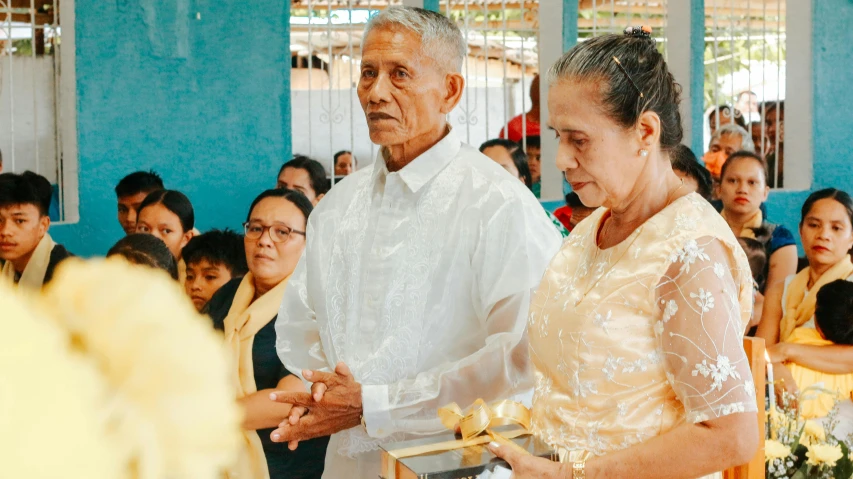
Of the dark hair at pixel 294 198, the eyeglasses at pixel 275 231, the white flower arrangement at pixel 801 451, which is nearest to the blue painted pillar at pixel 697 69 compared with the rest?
the dark hair at pixel 294 198

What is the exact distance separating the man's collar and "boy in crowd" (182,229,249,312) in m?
1.65

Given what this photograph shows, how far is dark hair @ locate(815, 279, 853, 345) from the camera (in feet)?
13.6

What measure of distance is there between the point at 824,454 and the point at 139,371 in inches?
80.1

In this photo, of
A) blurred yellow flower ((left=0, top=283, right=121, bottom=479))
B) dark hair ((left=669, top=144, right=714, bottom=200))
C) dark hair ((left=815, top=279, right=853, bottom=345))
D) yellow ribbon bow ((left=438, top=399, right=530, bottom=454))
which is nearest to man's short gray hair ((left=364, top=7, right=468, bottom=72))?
yellow ribbon bow ((left=438, top=399, right=530, bottom=454))

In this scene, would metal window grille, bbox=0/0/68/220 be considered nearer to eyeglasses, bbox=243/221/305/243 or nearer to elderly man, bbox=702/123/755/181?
eyeglasses, bbox=243/221/305/243

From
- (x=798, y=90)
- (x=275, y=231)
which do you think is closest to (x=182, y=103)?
(x=275, y=231)

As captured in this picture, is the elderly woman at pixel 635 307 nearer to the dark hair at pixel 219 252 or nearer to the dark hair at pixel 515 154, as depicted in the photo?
the dark hair at pixel 219 252

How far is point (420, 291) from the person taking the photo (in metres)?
2.08

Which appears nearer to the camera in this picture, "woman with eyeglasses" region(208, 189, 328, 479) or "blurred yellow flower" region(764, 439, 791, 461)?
"blurred yellow flower" region(764, 439, 791, 461)

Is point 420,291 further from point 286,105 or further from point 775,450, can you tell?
point 286,105

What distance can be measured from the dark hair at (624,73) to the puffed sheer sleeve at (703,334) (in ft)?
0.82

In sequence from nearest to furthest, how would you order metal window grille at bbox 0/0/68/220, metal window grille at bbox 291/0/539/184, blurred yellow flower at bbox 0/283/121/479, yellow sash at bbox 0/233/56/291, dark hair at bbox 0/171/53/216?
blurred yellow flower at bbox 0/283/121/479
yellow sash at bbox 0/233/56/291
dark hair at bbox 0/171/53/216
metal window grille at bbox 0/0/68/220
metal window grille at bbox 291/0/539/184

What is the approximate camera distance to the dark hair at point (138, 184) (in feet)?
17.1

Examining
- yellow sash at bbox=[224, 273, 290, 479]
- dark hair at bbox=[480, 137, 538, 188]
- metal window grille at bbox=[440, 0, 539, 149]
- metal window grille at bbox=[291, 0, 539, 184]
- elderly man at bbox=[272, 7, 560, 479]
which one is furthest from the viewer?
metal window grille at bbox=[440, 0, 539, 149]
